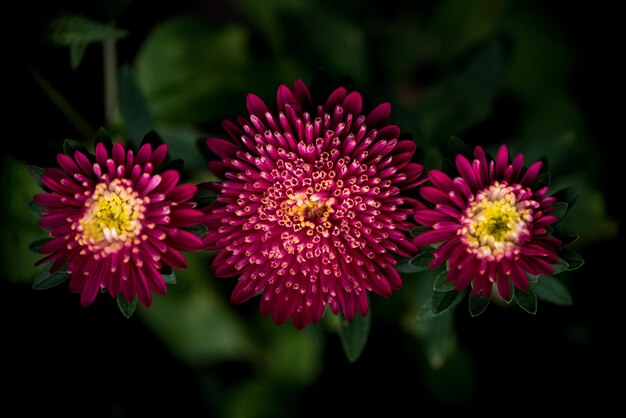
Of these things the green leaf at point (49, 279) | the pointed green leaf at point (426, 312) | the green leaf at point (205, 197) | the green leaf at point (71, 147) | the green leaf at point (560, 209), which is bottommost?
the green leaf at point (49, 279)

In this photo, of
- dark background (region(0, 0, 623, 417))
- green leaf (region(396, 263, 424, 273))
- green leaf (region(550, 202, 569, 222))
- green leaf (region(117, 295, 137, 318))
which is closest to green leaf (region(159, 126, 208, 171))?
dark background (region(0, 0, 623, 417))

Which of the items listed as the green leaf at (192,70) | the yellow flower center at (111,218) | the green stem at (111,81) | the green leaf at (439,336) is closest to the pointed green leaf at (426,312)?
the green leaf at (439,336)

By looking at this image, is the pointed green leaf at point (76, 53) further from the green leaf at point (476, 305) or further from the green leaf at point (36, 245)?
the green leaf at point (476, 305)

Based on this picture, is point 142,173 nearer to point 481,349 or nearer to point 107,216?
point 107,216

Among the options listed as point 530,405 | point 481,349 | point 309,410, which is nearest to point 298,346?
point 309,410

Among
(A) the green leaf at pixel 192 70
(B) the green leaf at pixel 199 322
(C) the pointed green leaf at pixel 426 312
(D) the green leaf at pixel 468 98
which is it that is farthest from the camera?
(B) the green leaf at pixel 199 322

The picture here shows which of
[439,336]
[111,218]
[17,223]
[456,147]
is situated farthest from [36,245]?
[439,336]
